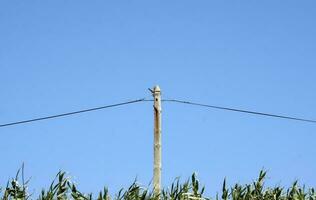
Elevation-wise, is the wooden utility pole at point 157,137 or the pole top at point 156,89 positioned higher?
the pole top at point 156,89

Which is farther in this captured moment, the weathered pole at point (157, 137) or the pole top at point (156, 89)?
the pole top at point (156, 89)

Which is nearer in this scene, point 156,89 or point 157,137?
point 157,137

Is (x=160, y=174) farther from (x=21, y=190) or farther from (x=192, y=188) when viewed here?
(x=21, y=190)

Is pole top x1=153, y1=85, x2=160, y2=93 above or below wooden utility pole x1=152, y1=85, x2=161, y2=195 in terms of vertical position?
above

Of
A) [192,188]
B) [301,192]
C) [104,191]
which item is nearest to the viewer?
[104,191]

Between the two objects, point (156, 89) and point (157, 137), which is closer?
point (157, 137)

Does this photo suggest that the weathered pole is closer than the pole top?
Yes

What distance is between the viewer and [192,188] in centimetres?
1357

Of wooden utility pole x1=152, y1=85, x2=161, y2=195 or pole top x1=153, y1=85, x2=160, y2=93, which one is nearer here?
wooden utility pole x1=152, y1=85, x2=161, y2=195

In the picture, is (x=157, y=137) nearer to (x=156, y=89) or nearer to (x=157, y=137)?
(x=157, y=137)

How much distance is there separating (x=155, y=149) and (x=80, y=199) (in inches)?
162

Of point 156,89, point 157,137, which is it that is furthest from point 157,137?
point 156,89

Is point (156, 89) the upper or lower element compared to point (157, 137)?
upper

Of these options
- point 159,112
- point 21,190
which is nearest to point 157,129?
point 159,112
